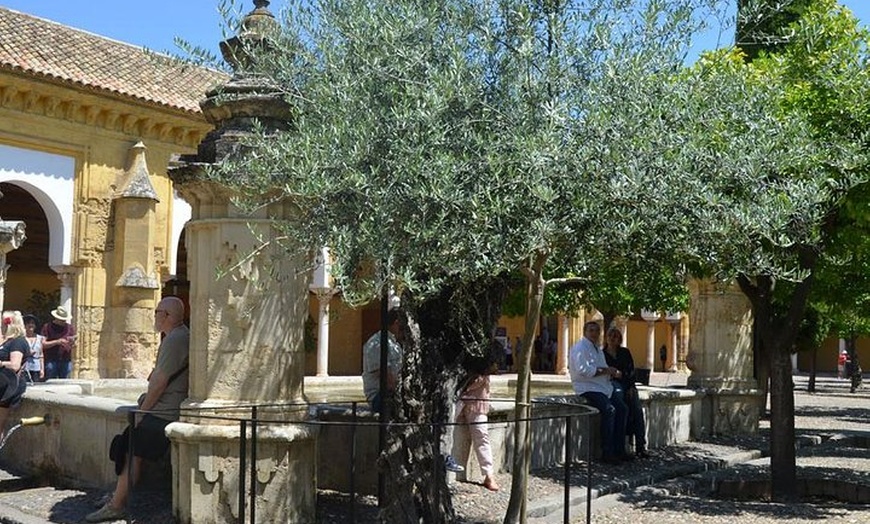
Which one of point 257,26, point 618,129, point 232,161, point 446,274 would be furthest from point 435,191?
point 257,26

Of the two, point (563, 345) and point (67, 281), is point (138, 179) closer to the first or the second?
point (67, 281)

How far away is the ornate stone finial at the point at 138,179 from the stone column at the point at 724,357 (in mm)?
13470

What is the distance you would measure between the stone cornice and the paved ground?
45.0ft

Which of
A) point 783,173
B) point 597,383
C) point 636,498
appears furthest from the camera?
point 597,383

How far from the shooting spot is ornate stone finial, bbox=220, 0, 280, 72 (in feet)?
22.7

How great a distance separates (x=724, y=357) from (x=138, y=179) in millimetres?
14384

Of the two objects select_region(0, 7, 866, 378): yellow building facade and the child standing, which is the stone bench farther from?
select_region(0, 7, 866, 378): yellow building facade

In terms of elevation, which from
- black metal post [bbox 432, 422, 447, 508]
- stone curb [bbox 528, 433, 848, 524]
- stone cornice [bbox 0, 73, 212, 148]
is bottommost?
stone curb [bbox 528, 433, 848, 524]

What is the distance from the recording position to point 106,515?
713 centimetres

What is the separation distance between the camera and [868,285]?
13.0 m

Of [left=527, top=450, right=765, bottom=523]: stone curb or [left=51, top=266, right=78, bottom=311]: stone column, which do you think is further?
[left=51, top=266, right=78, bottom=311]: stone column

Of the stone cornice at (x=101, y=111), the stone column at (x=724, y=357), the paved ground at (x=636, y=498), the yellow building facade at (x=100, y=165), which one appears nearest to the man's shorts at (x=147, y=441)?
the paved ground at (x=636, y=498)

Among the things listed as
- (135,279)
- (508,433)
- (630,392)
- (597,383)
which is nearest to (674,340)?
(135,279)

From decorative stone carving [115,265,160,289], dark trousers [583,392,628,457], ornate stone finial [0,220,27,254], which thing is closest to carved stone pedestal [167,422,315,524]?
dark trousers [583,392,628,457]
